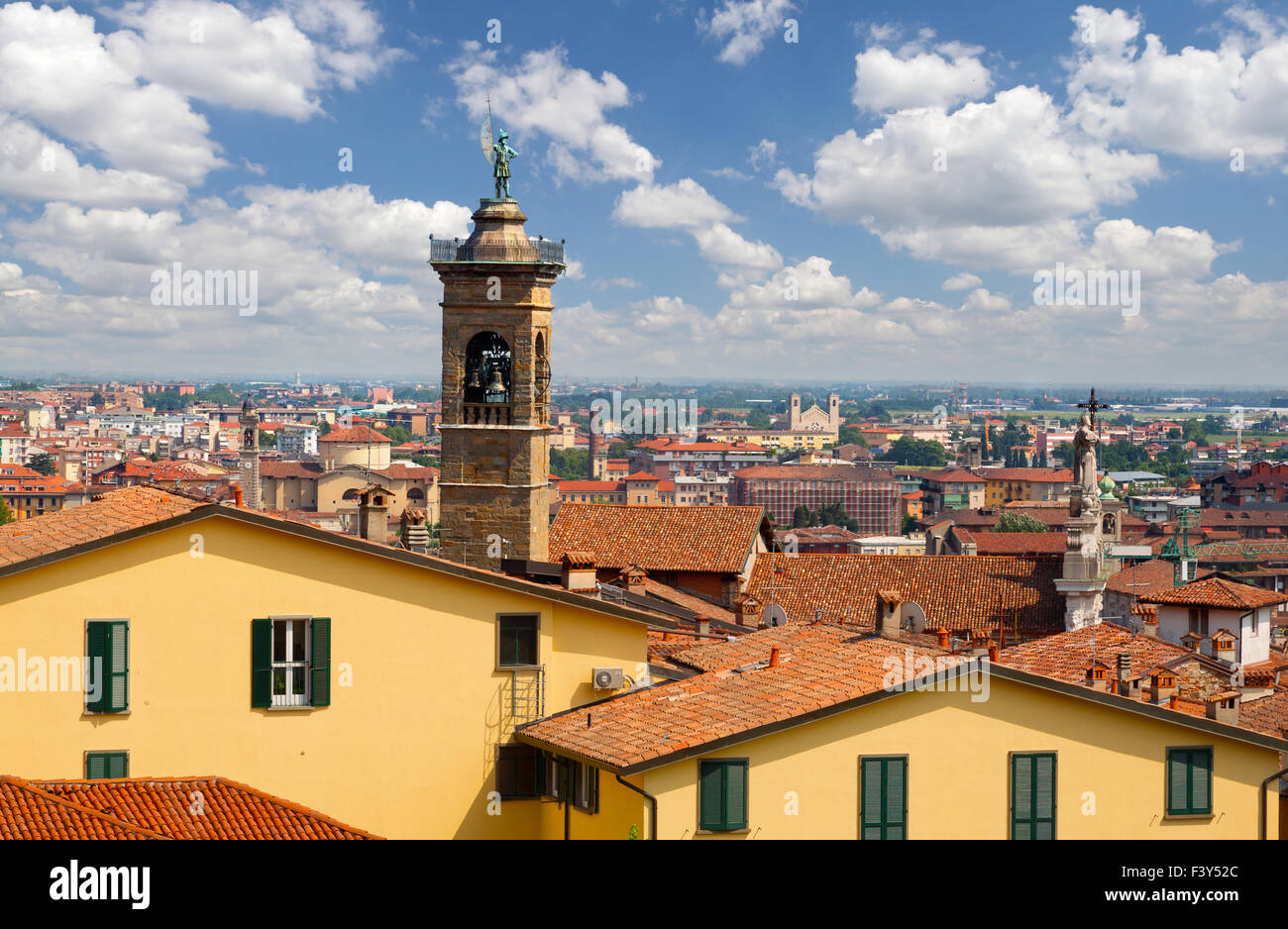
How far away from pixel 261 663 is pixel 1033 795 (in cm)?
704

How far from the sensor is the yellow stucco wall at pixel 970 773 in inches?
489

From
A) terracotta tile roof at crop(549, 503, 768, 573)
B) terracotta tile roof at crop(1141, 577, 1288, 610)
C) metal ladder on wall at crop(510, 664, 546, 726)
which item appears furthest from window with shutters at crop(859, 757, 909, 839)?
terracotta tile roof at crop(549, 503, 768, 573)

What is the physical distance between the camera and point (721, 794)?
40.4 ft

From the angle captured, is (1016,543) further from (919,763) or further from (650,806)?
(650,806)

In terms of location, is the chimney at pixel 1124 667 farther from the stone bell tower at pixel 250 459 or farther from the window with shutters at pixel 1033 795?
the stone bell tower at pixel 250 459

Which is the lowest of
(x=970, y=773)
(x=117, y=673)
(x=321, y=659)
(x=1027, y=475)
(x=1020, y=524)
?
(x=1020, y=524)

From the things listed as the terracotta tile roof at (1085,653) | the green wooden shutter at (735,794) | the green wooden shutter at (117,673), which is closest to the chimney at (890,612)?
the terracotta tile roof at (1085,653)

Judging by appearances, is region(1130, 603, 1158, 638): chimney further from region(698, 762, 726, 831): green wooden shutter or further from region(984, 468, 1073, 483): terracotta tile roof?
region(984, 468, 1073, 483): terracotta tile roof

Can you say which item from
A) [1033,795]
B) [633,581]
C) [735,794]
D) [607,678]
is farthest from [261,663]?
[633,581]

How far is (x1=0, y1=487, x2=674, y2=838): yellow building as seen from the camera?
13.7 metres

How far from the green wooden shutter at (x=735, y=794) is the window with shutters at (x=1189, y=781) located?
390cm

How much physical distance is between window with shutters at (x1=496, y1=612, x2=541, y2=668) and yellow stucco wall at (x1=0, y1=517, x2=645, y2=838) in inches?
3.4

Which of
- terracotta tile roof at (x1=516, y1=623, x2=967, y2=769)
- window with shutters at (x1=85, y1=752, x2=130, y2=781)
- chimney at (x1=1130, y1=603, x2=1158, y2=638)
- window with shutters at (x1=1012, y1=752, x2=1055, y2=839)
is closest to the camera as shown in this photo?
terracotta tile roof at (x1=516, y1=623, x2=967, y2=769)
